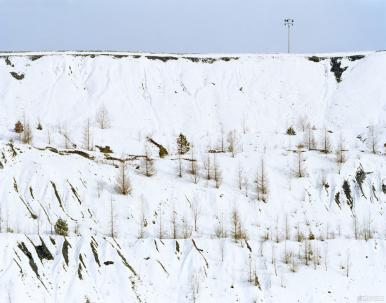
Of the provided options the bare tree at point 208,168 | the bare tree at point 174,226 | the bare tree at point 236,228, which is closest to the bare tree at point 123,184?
the bare tree at point 174,226

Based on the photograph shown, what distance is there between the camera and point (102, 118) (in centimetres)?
5906

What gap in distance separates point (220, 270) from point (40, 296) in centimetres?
1037

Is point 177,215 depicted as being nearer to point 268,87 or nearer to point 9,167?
point 9,167

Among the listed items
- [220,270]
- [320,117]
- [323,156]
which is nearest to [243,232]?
[220,270]

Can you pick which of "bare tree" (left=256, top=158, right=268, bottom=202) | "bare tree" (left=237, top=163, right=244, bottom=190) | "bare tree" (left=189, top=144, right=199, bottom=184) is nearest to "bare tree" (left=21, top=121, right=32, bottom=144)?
"bare tree" (left=189, top=144, right=199, bottom=184)

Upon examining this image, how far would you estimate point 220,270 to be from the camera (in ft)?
110

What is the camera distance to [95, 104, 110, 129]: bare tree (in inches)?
2290

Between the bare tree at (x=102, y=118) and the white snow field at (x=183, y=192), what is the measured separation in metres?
0.19

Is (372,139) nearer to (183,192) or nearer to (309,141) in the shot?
(309,141)

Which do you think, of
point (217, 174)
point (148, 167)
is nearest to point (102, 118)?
point (148, 167)

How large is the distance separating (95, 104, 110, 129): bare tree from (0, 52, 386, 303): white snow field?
187 mm

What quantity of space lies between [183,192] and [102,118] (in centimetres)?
2162

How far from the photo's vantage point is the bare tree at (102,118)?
2290 inches

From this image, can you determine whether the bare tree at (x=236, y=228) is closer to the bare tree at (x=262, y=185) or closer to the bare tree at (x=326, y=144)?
the bare tree at (x=262, y=185)
